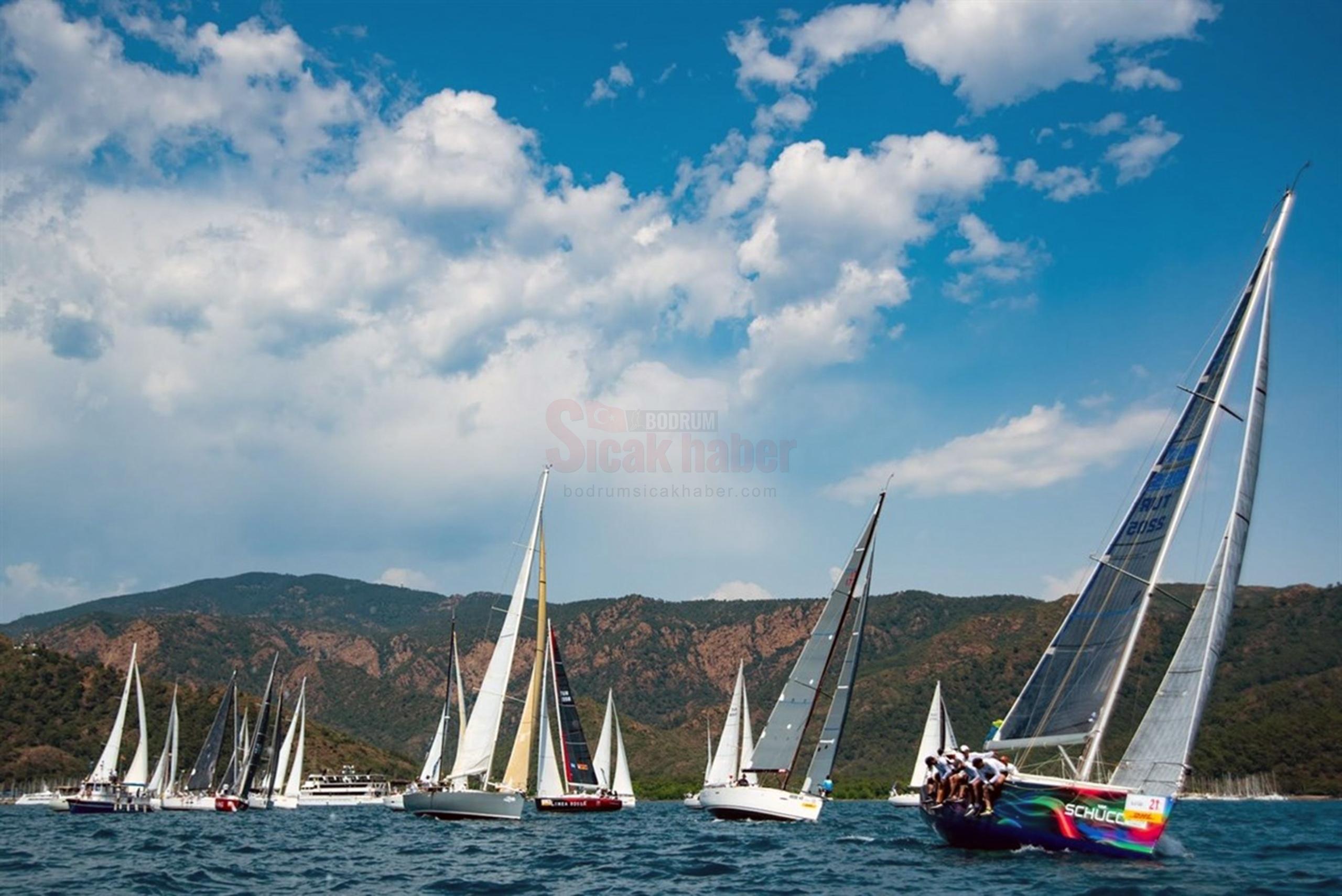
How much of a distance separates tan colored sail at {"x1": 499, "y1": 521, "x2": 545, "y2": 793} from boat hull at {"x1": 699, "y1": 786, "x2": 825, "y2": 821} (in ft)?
31.9

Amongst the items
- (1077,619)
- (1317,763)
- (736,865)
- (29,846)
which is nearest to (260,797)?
(29,846)

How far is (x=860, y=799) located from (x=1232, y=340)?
338 feet

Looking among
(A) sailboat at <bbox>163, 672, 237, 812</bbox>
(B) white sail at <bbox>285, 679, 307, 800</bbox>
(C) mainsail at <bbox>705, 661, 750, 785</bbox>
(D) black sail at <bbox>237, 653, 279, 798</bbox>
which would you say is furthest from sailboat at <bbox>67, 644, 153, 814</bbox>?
(C) mainsail at <bbox>705, 661, 750, 785</bbox>

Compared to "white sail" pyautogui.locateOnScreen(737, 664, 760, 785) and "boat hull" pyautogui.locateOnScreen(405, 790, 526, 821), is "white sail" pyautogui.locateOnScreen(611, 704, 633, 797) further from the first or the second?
"boat hull" pyautogui.locateOnScreen(405, 790, 526, 821)

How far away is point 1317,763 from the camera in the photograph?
11988cm

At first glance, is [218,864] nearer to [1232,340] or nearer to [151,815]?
[1232,340]

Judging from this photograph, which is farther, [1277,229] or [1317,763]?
[1317,763]

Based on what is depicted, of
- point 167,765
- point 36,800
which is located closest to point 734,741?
point 167,765

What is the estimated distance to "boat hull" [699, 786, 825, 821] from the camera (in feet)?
139

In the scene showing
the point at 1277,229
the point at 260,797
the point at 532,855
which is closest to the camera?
the point at 1277,229

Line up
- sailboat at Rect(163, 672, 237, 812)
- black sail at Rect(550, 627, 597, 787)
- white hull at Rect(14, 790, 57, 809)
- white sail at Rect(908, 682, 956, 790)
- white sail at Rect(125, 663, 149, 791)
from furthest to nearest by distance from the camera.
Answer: white sail at Rect(908, 682, 956, 790) → white hull at Rect(14, 790, 57, 809) → sailboat at Rect(163, 672, 237, 812) → white sail at Rect(125, 663, 149, 791) → black sail at Rect(550, 627, 597, 787)

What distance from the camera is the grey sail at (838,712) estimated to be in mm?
44562

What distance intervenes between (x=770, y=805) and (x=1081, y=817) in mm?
19042

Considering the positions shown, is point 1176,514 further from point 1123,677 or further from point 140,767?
point 140,767
